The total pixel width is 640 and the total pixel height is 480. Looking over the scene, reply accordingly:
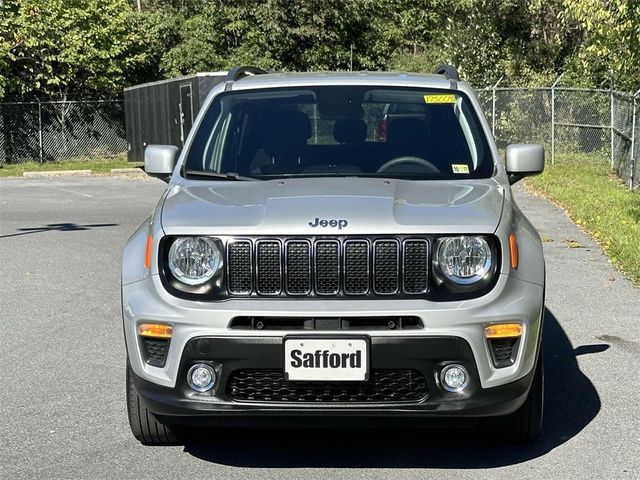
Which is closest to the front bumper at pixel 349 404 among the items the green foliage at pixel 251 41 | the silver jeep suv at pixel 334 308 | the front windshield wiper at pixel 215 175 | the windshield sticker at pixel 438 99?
the silver jeep suv at pixel 334 308

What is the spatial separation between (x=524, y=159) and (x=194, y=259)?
2.05 meters

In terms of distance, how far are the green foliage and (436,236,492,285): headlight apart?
77.0 ft

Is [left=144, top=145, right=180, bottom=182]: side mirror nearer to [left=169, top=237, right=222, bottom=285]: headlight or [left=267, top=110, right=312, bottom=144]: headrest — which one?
[left=267, top=110, right=312, bottom=144]: headrest

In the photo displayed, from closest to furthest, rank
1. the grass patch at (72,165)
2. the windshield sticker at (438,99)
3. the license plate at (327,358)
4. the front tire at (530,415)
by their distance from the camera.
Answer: the license plate at (327,358), the front tire at (530,415), the windshield sticker at (438,99), the grass patch at (72,165)

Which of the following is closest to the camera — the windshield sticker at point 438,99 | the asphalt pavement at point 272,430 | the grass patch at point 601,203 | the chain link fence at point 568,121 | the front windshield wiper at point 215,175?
the asphalt pavement at point 272,430

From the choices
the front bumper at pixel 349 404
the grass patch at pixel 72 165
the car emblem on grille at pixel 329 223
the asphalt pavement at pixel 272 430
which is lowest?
the grass patch at pixel 72 165

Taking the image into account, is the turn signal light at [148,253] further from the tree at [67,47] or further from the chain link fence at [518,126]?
Result: the tree at [67,47]

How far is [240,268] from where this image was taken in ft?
15.5

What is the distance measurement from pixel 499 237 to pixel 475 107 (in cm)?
157

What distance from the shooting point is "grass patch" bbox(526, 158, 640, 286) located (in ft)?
38.5

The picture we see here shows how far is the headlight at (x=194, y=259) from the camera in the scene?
187 inches

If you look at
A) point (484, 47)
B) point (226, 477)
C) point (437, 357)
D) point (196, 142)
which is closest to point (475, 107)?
point (196, 142)

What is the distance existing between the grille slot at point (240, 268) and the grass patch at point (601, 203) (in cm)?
628

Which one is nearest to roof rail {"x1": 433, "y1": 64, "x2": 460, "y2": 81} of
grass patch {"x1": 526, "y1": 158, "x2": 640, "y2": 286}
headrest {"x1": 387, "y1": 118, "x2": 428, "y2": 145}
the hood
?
headrest {"x1": 387, "y1": 118, "x2": 428, "y2": 145}
